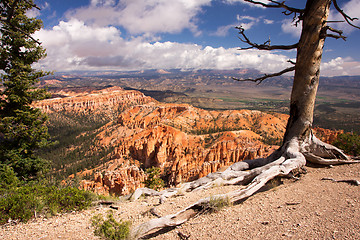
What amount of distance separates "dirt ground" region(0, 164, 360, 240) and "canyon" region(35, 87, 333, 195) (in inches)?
467

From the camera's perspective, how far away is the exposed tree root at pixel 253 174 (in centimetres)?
389

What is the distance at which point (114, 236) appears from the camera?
10.6 feet

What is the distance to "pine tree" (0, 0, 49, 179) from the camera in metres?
9.07

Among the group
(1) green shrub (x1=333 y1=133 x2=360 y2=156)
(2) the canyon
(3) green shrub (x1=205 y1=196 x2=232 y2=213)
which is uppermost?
(3) green shrub (x1=205 y1=196 x2=232 y2=213)

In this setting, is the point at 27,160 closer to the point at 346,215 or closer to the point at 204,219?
the point at 204,219

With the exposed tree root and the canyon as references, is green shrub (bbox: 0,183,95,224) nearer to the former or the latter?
the exposed tree root

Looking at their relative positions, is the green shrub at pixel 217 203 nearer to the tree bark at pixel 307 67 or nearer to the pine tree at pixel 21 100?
the tree bark at pixel 307 67

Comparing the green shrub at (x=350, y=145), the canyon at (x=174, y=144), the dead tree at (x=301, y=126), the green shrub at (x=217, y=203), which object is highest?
the dead tree at (x=301, y=126)

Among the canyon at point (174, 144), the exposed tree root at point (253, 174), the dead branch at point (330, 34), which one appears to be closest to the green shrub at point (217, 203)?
the exposed tree root at point (253, 174)

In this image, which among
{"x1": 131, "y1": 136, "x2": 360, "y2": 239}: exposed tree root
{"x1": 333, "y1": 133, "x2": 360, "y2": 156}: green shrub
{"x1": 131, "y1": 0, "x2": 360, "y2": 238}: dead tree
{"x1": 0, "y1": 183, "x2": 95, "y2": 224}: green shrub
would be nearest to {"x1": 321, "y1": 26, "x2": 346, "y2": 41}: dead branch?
{"x1": 131, "y1": 0, "x2": 360, "y2": 238}: dead tree

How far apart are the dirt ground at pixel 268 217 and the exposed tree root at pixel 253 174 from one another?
195mm

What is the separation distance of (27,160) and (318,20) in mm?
13764

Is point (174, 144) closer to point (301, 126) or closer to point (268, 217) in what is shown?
point (301, 126)

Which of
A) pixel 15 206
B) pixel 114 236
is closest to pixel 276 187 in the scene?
pixel 114 236
